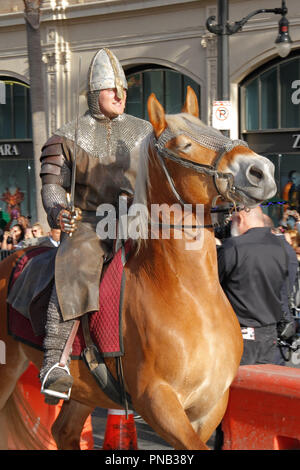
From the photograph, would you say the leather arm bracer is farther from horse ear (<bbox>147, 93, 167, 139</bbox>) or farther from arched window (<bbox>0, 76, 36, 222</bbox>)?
arched window (<bbox>0, 76, 36, 222</bbox>)

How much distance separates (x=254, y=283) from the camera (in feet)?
19.9

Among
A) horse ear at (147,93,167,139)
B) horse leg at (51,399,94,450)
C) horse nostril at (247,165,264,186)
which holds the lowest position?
horse leg at (51,399,94,450)

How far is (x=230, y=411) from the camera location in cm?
518

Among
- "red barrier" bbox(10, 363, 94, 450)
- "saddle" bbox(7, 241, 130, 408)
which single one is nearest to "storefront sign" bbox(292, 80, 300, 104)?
"red barrier" bbox(10, 363, 94, 450)

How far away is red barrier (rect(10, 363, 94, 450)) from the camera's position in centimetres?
579

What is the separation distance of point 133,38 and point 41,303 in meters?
16.5

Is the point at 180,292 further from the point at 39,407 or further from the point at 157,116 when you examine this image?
the point at 39,407

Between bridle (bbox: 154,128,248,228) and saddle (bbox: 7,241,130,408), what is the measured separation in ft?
1.82

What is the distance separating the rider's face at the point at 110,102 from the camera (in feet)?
15.5

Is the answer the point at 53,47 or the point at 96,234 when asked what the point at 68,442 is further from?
the point at 53,47

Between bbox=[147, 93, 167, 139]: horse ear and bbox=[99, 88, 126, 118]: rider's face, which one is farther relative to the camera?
bbox=[99, 88, 126, 118]: rider's face

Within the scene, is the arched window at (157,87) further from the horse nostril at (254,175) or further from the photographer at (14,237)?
the horse nostril at (254,175)

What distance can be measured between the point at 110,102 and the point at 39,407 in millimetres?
2517

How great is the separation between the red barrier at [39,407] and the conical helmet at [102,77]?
7.32 feet
